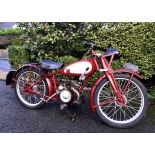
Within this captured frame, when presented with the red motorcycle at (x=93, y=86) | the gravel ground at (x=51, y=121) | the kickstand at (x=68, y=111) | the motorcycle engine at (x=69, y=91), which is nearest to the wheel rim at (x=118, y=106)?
the red motorcycle at (x=93, y=86)

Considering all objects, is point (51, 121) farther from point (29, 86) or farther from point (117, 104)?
point (117, 104)

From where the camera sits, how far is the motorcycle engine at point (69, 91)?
470cm

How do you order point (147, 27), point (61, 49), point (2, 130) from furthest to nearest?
point (61, 49)
point (147, 27)
point (2, 130)

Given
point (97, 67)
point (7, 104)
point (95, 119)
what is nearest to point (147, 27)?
point (97, 67)

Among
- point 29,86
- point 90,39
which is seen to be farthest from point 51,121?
point 90,39

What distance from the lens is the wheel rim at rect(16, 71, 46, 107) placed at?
5137mm

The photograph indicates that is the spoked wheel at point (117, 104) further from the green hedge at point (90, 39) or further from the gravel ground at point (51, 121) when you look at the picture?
the green hedge at point (90, 39)

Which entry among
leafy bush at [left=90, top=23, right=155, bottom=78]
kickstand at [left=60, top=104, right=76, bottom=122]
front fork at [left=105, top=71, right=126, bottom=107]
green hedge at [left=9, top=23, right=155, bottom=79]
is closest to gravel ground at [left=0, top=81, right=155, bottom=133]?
kickstand at [left=60, top=104, right=76, bottom=122]

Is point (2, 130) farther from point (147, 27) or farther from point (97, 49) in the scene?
point (147, 27)

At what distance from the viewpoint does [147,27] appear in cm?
562

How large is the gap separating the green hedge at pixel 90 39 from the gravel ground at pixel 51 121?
118 cm

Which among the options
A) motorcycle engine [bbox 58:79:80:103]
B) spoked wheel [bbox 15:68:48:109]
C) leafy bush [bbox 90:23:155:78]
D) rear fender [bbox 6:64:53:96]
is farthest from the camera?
leafy bush [bbox 90:23:155:78]

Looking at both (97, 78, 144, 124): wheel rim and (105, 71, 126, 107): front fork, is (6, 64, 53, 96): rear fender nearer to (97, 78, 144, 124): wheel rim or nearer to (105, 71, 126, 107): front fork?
(97, 78, 144, 124): wheel rim
